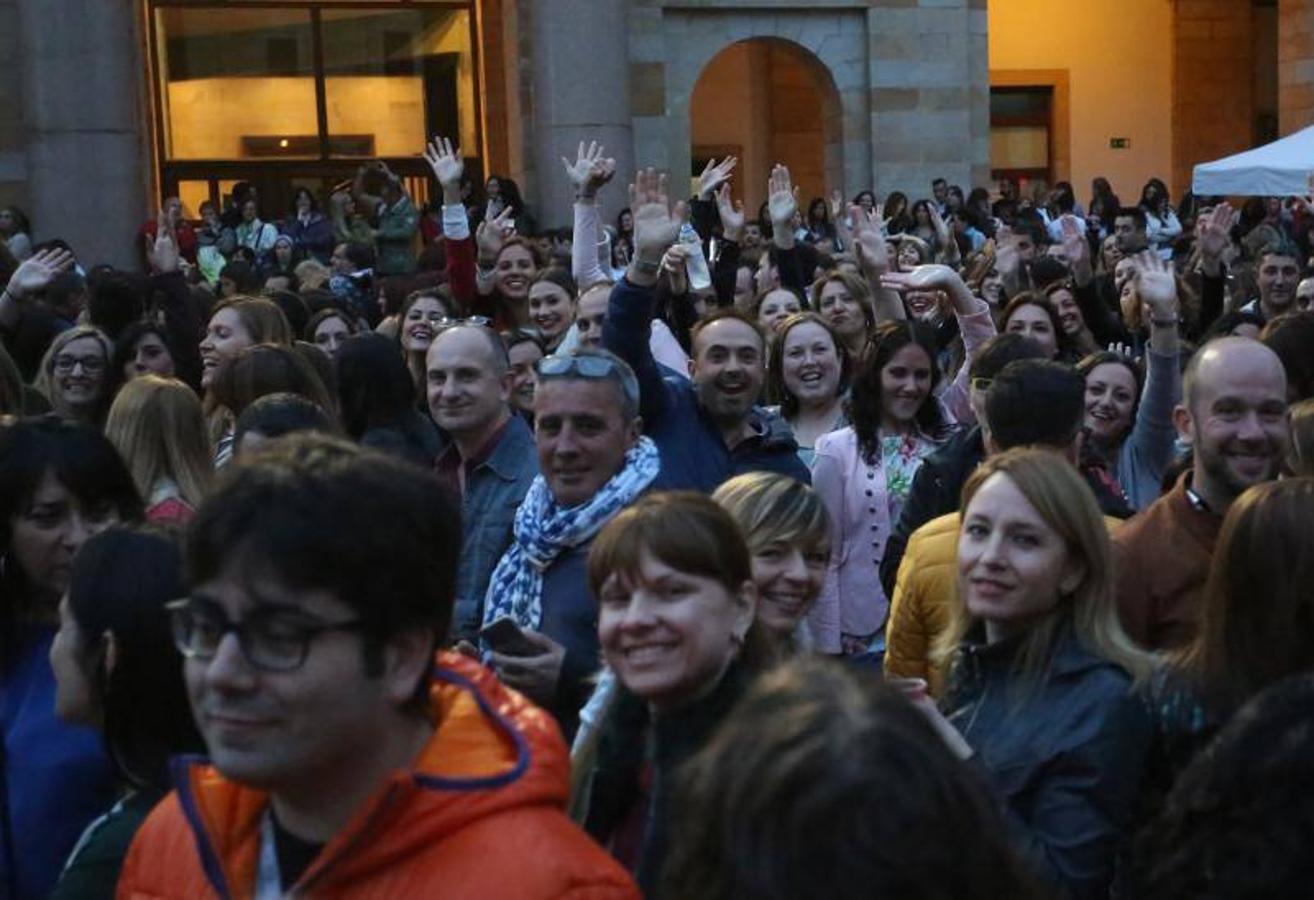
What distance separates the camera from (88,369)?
7996 mm

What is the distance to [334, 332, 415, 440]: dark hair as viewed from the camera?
23.2ft

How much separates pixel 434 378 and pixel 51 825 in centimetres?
310

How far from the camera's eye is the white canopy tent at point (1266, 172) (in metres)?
17.2

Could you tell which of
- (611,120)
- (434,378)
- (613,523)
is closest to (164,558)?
(613,523)

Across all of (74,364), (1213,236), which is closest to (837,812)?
(74,364)

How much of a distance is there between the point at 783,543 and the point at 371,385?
3.26m

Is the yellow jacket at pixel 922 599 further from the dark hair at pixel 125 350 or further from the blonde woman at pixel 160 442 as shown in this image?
the dark hair at pixel 125 350

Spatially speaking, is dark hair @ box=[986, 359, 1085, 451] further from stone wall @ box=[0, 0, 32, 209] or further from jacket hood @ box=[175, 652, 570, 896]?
stone wall @ box=[0, 0, 32, 209]

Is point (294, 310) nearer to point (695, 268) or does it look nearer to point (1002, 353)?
point (695, 268)

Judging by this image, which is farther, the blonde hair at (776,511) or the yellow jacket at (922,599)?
the yellow jacket at (922,599)

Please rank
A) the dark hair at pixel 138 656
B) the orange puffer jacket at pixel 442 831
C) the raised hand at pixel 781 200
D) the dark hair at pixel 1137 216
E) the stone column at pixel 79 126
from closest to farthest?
1. the orange puffer jacket at pixel 442 831
2. the dark hair at pixel 138 656
3. the raised hand at pixel 781 200
4. the dark hair at pixel 1137 216
5. the stone column at pixel 79 126

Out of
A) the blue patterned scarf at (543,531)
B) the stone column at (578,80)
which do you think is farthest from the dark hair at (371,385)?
the stone column at (578,80)

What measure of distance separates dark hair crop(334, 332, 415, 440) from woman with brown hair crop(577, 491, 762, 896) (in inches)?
146

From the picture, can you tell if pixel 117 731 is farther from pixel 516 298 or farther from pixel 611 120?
pixel 611 120
